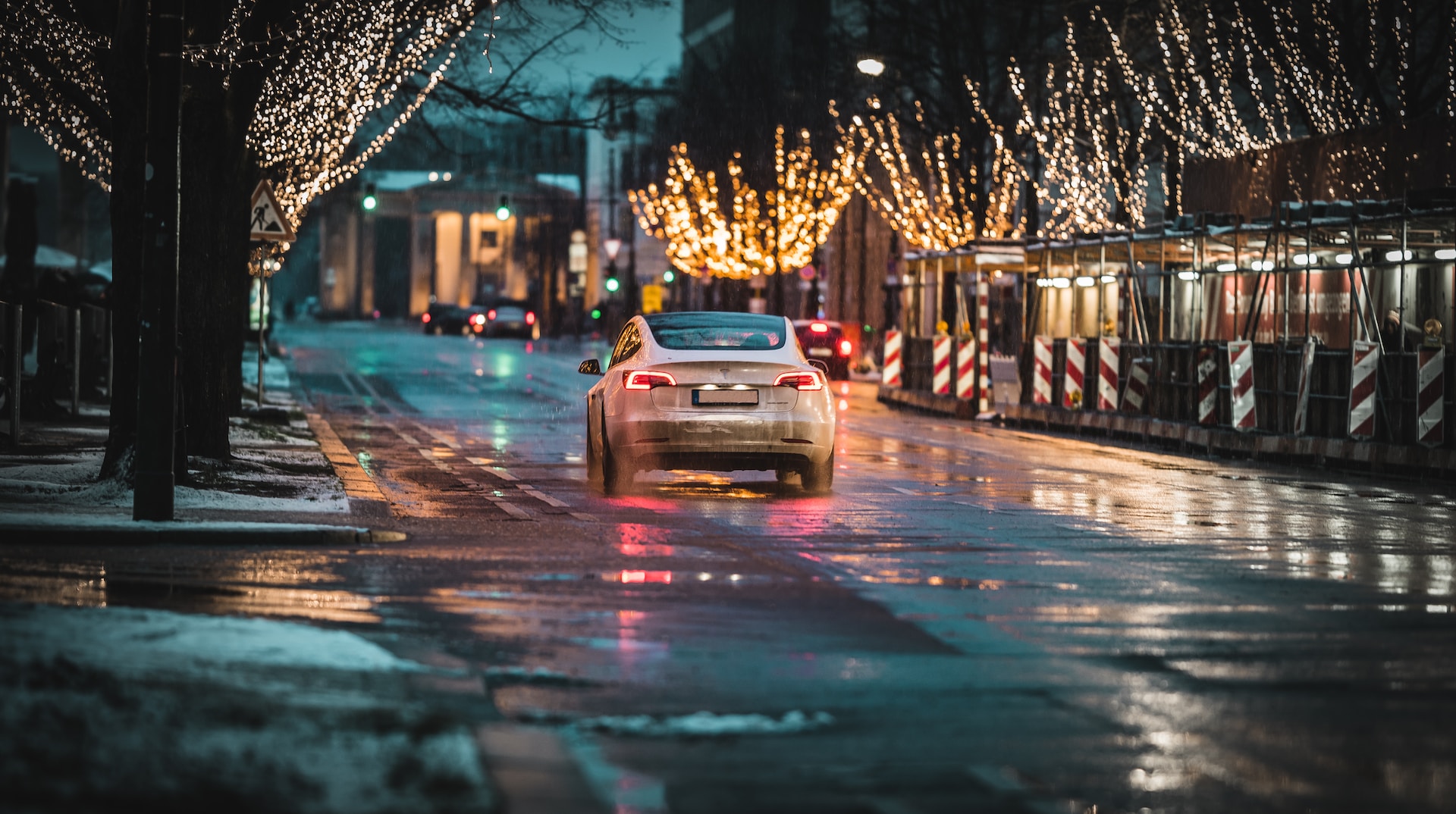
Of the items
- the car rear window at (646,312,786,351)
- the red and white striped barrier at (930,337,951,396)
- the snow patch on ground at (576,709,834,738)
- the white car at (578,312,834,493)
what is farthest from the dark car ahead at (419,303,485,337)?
the snow patch on ground at (576,709,834,738)

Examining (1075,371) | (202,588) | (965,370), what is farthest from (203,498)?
(965,370)

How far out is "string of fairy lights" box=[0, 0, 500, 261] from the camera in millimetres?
17812

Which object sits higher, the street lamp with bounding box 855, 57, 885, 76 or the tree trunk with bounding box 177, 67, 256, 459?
the street lamp with bounding box 855, 57, 885, 76

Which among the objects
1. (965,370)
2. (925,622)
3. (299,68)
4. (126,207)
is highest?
(299,68)

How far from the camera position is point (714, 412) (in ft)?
57.1

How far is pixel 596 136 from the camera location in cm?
13938

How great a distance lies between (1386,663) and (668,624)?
10.5 feet

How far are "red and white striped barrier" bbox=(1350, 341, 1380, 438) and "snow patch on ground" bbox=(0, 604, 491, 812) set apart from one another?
675 inches

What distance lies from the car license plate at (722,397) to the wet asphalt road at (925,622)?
870 millimetres

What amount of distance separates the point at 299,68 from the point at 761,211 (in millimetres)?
39559

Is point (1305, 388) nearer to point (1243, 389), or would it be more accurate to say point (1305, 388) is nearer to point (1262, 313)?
point (1243, 389)

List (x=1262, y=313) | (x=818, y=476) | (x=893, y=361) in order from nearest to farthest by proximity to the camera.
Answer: (x=818, y=476), (x=1262, y=313), (x=893, y=361)

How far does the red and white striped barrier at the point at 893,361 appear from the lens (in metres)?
41.7

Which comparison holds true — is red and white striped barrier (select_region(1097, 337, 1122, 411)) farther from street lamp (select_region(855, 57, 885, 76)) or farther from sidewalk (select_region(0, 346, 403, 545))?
sidewalk (select_region(0, 346, 403, 545))
